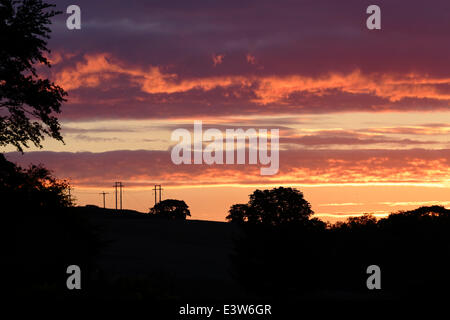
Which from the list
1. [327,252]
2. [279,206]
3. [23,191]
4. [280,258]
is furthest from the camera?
[279,206]

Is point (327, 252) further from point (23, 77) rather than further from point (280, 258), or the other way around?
point (23, 77)

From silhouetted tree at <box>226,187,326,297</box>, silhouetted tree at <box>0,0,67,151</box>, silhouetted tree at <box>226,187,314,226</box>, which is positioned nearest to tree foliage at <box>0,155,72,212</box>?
silhouetted tree at <box>0,0,67,151</box>

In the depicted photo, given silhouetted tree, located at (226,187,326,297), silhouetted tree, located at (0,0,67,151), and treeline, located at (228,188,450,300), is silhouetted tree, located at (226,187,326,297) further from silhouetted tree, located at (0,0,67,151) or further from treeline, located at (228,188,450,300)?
silhouetted tree, located at (0,0,67,151)

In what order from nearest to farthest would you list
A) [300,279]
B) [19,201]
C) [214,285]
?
[19,201] < [300,279] < [214,285]

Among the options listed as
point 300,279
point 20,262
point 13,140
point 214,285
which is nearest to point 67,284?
point 20,262

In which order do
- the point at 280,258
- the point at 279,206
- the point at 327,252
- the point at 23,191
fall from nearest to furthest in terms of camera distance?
the point at 23,191
the point at 280,258
the point at 327,252
the point at 279,206

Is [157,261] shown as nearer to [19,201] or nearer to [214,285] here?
[214,285]

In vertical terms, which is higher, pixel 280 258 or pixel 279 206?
pixel 279 206

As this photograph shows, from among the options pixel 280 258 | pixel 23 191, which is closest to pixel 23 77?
pixel 23 191

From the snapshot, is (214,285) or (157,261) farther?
(157,261)

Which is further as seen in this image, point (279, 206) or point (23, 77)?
point (279, 206)

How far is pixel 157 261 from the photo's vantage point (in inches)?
4299

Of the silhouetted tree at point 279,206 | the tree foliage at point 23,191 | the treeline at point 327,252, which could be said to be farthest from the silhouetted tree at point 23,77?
the silhouetted tree at point 279,206
